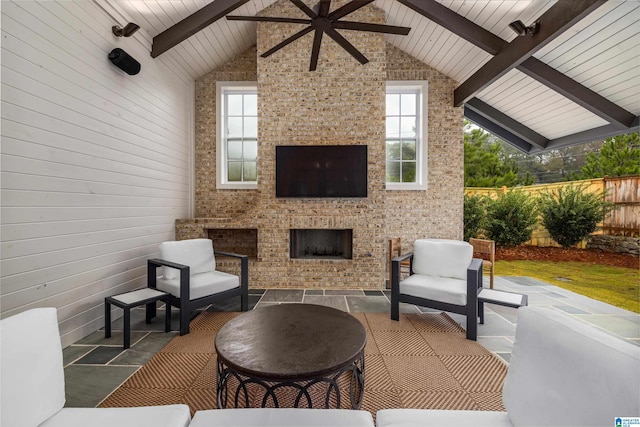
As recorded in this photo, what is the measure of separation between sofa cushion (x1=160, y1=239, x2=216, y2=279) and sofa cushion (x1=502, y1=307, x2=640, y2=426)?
3117 millimetres

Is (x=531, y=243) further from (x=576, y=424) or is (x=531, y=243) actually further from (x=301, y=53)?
(x=576, y=424)

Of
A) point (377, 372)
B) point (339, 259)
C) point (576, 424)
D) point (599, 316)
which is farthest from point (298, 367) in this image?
point (599, 316)

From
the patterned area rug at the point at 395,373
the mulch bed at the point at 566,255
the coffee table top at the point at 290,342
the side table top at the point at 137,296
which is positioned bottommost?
the patterned area rug at the point at 395,373

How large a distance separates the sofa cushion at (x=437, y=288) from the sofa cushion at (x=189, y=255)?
93.4 inches

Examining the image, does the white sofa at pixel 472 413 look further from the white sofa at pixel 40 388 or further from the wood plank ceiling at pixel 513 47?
the wood plank ceiling at pixel 513 47

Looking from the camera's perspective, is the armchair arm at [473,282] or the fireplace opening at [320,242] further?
the fireplace opening at [320,242]

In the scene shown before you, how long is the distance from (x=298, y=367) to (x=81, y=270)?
2.50m

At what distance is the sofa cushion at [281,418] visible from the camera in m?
1.07

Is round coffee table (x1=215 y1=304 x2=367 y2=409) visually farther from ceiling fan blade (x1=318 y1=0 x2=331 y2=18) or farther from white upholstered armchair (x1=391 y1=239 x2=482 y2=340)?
ceiling fan blade (x1=318 y1=0 x2=331 y2=18)

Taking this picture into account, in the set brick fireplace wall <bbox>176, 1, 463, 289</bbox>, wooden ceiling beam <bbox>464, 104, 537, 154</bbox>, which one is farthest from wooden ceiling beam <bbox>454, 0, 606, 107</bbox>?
wooden ceiling beam <bbox>464, 104, 537, 154</bbox>

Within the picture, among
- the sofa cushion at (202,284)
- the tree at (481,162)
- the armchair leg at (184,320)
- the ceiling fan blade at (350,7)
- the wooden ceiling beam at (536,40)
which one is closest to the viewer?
the ceiling fan blade at (350,7)

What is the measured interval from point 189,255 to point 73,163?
1.42 metres

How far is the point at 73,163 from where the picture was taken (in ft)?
8.50

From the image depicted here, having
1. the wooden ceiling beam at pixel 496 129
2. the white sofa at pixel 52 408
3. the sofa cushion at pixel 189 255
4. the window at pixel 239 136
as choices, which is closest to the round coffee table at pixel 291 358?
the white sofa at pixel 52 408
